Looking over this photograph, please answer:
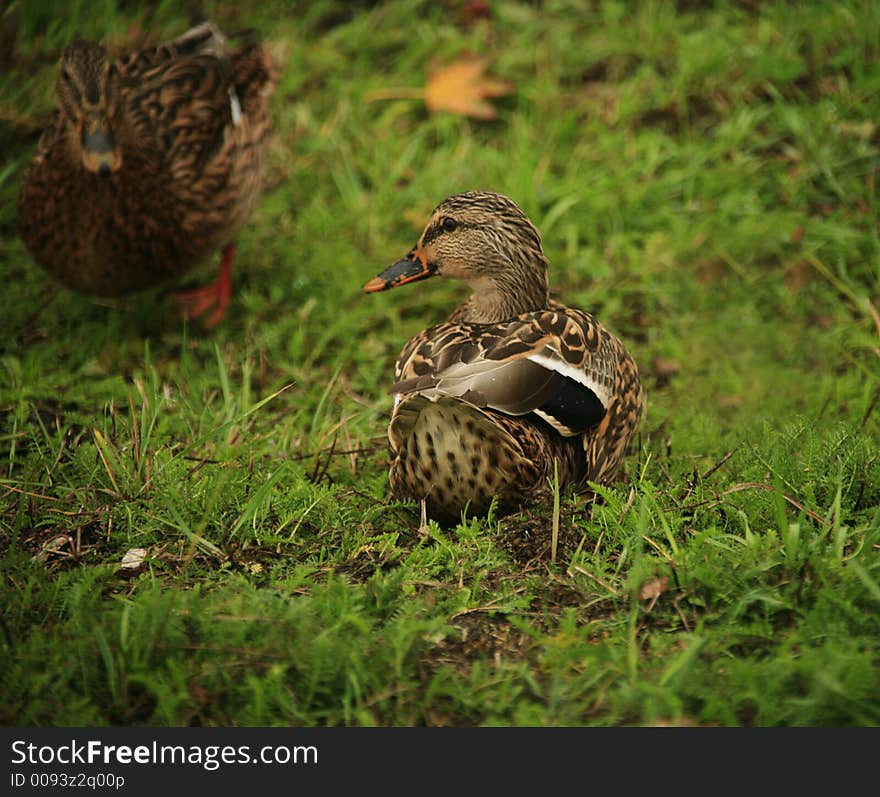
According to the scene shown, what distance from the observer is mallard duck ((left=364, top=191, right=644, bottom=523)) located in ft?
10.2

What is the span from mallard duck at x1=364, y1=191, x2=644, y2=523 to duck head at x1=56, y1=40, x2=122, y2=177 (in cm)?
126

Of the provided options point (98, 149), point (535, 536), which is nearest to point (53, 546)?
point (535, 536)

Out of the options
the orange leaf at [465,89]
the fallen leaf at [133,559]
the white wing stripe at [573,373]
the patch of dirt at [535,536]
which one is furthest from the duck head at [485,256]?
the orange leaf at [465,89]

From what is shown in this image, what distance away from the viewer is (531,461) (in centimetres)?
319

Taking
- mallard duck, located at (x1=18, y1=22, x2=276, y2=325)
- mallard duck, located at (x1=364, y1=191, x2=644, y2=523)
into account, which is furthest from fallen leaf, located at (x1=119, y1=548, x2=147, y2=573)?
mallard duck, located at (x1=18, y1=22, x2=276, y2=325)

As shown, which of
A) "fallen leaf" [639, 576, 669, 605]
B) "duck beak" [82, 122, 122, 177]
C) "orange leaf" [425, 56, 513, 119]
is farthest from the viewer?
"orange leaf" [425, 56, 513, 119]

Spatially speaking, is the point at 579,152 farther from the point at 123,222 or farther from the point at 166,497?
the point at 166,497

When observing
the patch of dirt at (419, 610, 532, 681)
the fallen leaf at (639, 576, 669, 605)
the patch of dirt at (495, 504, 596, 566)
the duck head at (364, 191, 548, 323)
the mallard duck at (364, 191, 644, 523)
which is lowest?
the patch of dirt at (419, 610, 532, 681)

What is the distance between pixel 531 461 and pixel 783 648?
90 centimetres

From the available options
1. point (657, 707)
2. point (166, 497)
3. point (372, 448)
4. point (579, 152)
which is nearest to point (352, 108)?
point (579, 152)

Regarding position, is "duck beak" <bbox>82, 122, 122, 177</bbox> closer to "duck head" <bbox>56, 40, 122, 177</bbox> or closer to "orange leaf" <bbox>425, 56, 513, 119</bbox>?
"duck head" <bbox>56, 40, 122, 177</bbox>

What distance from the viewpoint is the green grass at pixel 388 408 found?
2584 mm

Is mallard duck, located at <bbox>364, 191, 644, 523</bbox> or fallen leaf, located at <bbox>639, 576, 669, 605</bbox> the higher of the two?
mallard duck, located at <bbox>364, 191, 644, 523</bbox>

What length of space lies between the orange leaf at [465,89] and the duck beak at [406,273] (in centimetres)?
231
